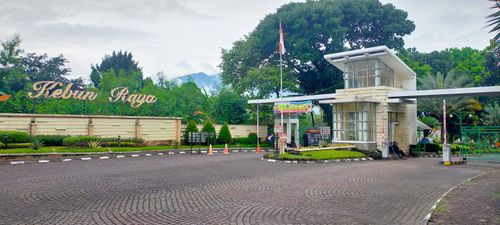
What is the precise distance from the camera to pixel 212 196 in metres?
9.80

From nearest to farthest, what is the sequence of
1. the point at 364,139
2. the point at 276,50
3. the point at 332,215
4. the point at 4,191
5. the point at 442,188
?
1. the point at 332,215
2. the point at 4,191
3. the point at 442,188
4. the point at 364,139
5. the point at 276,50

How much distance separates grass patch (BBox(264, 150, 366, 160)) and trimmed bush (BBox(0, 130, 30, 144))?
45.3ft

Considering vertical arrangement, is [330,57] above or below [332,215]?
above

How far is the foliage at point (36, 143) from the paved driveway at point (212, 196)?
20.1 ft

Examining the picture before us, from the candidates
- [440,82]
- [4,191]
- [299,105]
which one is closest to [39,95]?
[4,191]

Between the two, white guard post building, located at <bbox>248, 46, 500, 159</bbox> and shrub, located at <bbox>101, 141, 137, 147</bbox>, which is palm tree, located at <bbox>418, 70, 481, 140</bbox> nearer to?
white guard post building, located at <bbox>248, 46, 500, 159</bbox>

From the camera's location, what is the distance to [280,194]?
10312 mm

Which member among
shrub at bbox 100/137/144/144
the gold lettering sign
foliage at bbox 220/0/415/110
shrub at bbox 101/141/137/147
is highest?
foliage at bbox 220/0/415/110

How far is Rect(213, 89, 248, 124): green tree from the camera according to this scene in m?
37.1

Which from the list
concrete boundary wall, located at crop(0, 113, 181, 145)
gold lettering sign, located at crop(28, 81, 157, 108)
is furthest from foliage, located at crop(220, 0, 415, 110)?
gold lettering sign, located at crop(28, 81, 157, 108)

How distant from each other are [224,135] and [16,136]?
15.7 meters

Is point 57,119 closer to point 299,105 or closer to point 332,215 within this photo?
point 299,105

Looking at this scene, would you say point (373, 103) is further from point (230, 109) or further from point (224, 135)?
point (230, 109)

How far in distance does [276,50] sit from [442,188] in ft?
Answer: 102
